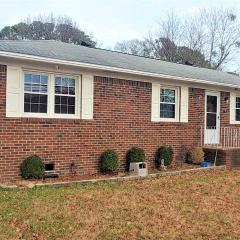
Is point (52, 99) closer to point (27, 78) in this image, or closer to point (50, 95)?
point (50, 95)

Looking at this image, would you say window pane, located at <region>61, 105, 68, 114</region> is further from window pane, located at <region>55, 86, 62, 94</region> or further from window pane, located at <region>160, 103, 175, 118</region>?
window pane, located at <region>160, 103, 175, 118</region>

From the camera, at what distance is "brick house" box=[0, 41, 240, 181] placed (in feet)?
34.5

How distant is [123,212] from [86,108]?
4.83m

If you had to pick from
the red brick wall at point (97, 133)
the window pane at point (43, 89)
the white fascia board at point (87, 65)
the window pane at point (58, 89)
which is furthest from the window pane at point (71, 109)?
the white fascia board at point (87, 65)

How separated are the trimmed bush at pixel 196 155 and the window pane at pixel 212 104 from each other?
2.10m

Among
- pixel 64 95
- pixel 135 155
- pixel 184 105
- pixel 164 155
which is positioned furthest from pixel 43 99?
pixel 184 105

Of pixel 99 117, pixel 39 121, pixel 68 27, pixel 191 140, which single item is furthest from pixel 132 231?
pixel 68 27

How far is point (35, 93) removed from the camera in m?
11.0

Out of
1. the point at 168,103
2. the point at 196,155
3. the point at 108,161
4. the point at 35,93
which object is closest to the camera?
the point at 35,93

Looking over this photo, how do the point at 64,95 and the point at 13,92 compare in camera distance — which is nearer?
the point at 13,92

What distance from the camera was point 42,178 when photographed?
35.8 ft

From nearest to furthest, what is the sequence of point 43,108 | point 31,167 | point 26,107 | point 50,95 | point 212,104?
1. point 31,167
2. point 26,107
3. point 43,108
4. point 50,95
5. point 212,104

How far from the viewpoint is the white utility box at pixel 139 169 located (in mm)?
12284

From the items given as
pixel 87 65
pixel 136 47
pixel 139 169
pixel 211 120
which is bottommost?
pixel 139 169
